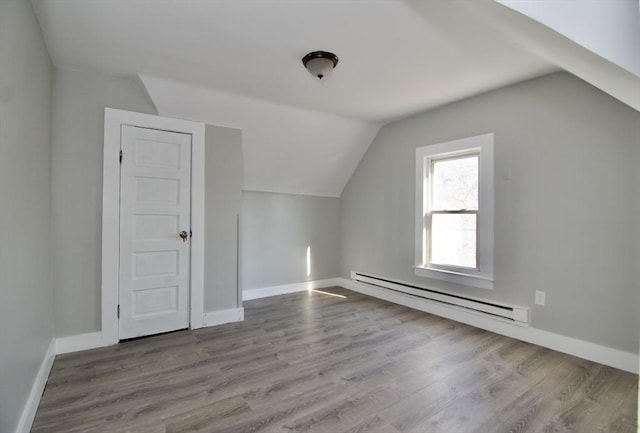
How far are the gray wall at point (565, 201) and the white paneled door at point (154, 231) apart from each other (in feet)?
9.66

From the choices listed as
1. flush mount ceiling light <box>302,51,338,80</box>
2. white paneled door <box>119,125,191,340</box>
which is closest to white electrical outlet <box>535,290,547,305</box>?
flush mount ceiling light <box>302,51,338,80</box>

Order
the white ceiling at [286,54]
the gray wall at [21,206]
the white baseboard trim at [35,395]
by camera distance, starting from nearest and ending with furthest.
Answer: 1. the gray wall at [21,206]
2. the white baseboard trim at [35,395]
3. the white ceiling at [286,54]

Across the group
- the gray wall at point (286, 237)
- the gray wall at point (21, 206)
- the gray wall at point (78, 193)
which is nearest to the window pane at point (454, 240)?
the gray wall at point (286, 237)

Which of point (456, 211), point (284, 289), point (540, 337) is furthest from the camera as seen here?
point (284, 289)

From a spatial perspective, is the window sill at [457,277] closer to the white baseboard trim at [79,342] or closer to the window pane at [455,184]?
the window pane at [455,184]

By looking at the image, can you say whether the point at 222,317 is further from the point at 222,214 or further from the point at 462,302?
the point at 462,302

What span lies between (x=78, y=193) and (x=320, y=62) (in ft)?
7.70

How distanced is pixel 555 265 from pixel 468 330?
101 cm

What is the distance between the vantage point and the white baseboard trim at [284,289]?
429 centimetres

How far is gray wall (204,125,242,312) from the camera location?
328 cm

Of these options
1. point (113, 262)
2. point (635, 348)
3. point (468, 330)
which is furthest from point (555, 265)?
point (113, 262)

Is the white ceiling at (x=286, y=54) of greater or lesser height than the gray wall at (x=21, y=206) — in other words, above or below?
above

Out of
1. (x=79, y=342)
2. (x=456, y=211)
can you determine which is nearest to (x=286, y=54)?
(x=456, y=211)

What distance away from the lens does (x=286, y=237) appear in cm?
465
